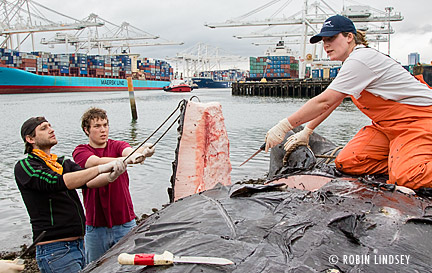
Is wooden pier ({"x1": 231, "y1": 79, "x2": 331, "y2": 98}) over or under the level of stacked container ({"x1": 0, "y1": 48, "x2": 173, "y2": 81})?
under

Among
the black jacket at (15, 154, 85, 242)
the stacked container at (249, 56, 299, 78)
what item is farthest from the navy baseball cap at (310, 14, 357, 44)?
the stacked container at (249, 56, 299, 78)

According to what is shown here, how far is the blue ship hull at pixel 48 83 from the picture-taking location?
2490 inches

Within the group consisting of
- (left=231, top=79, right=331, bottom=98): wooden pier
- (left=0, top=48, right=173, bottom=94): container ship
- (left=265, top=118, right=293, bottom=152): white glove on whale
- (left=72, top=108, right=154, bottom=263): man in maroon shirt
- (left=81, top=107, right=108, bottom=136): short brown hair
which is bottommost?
(left=72, top=108, right=154, bottom=263): man in maroon shirt

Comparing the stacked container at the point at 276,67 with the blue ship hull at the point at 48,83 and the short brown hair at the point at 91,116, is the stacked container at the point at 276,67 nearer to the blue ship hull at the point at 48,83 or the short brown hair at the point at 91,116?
the blue ship hull at the point at 48,83

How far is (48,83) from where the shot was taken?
231ft

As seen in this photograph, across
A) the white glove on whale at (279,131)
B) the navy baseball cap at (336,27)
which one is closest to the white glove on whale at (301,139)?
the white glove on whale at (279,131)

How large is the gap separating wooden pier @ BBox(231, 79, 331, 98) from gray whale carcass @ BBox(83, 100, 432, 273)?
4992 centimetres

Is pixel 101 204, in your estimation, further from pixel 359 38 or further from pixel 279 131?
pixel 359 38

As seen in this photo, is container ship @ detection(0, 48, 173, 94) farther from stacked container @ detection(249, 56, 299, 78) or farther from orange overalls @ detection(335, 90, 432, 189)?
orange overalls @ detection(335, 90, 432, 189)

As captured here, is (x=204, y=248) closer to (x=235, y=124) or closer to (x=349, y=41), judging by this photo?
(x=349, y=41)

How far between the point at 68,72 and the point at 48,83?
6818mm

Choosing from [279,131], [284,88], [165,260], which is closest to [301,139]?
[279,131]

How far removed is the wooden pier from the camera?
175 ft

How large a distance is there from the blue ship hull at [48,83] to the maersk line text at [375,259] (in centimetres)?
6764
